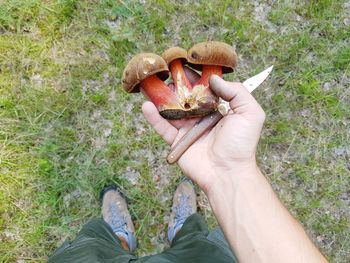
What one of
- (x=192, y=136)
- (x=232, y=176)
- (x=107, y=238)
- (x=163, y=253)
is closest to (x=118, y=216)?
(x=107, y=238)

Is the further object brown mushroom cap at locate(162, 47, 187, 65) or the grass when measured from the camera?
the grass

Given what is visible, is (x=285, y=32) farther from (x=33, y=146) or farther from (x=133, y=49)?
(x=33, y=146)

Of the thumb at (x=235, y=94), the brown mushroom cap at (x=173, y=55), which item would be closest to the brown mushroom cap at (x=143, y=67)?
the brown mushroom cap at (x=173, y=55)

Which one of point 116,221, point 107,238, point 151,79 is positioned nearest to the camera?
point 151,79

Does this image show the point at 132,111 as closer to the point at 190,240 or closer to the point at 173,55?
the point at 173,55

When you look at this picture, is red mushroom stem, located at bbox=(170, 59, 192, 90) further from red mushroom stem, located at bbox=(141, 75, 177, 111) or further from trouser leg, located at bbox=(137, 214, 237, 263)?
trouser leg, located at bbox=(137, 214, 237, 263)

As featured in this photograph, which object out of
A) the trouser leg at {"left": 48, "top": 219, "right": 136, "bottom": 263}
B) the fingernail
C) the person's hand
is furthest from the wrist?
the trouser leg at {"left": 48, "top": 219, "right": 136, "bottom": 263}
